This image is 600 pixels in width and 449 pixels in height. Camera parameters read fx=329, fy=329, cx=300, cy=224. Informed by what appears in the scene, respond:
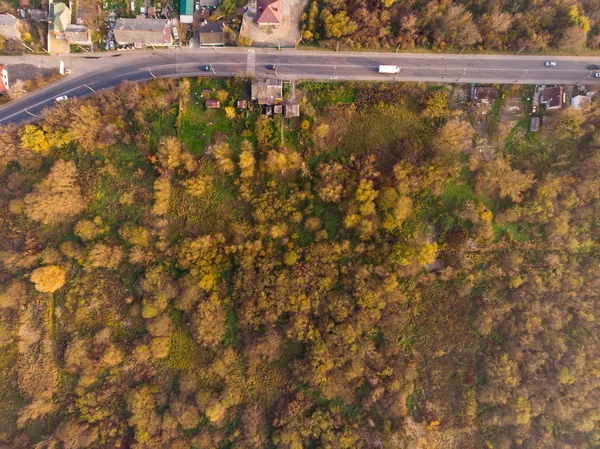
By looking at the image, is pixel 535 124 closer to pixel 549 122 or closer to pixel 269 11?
pixel 549 122

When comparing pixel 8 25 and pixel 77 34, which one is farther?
pixel 77 34

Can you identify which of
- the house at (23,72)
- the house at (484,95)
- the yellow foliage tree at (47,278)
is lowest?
the yellow foliage tree at (47,278)

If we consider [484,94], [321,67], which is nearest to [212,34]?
[321,67]

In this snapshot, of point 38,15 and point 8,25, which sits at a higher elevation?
point 38,15

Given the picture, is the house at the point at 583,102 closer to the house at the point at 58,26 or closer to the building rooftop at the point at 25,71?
the house at the point at 58,26

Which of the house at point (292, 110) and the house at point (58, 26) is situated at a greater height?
the house at point (58, 26)

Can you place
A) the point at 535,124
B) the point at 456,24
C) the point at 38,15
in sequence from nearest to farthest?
the point at 456,24 < the point at 38,15 < the point at 535,124

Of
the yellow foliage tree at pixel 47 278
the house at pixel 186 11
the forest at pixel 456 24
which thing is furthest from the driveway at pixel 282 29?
the yellow foliage tree at pixel 47 278
